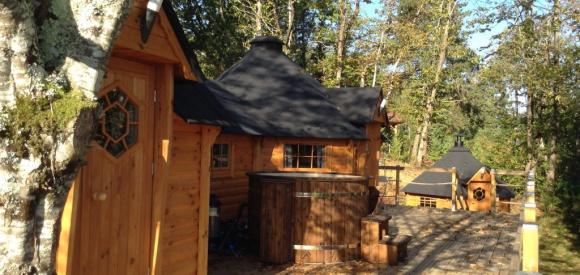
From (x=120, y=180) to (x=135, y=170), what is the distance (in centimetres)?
26

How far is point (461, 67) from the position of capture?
39.2 metres

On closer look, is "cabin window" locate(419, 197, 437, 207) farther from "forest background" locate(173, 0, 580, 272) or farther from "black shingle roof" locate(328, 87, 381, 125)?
"black shingle roof" locate(328, 87, 381, 125)

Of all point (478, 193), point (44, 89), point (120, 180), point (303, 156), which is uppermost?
point (44, 89)

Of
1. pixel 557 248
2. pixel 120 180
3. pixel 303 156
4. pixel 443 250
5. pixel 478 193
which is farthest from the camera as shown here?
pixel 478 193

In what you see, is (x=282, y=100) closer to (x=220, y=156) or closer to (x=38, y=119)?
(x=220, y=156)

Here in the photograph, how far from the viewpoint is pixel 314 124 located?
14.6 m

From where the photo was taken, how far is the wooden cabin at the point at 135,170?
16.0 feet

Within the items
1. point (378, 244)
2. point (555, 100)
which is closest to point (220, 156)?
point (378, 244)

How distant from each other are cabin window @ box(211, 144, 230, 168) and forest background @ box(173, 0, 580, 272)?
330 inches

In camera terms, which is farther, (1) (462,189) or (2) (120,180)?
(1) (462,189)

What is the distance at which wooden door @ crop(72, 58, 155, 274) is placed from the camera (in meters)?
4.91

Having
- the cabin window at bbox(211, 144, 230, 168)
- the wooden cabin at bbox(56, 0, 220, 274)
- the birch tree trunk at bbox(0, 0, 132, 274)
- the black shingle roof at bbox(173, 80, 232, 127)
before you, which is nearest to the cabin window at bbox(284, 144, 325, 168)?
the cabin window at bbox(211, 144, 230, 168)

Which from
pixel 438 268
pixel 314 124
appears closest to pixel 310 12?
pixel 314 124

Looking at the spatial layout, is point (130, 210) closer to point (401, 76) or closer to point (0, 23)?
point (0, 23)
